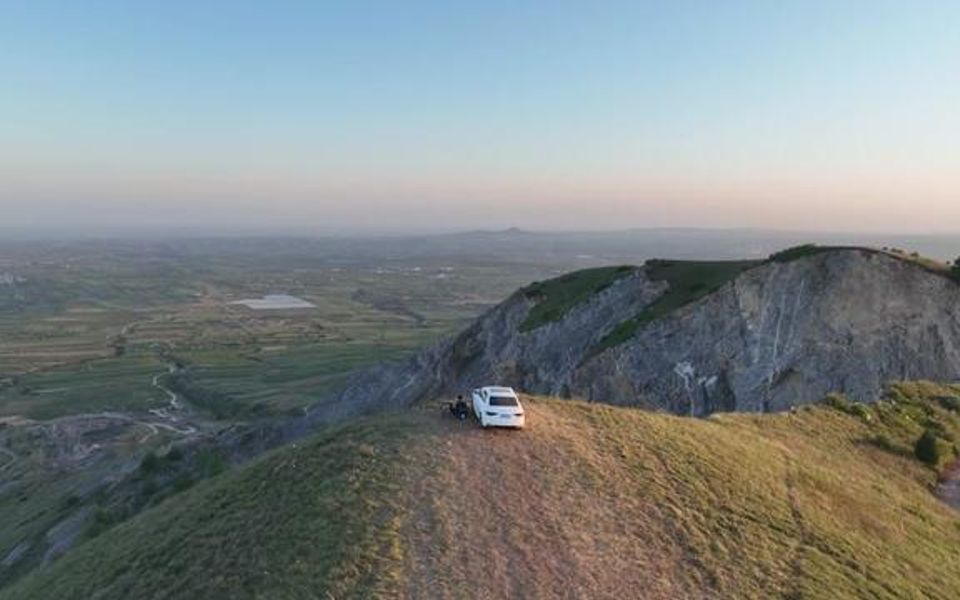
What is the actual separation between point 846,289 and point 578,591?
42.9 m

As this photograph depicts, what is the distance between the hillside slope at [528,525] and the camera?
62.3 feet

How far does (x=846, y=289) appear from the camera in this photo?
53500mm

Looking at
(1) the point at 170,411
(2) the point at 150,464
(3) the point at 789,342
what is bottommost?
(1) the point at 170,411

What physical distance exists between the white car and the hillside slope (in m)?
0.47

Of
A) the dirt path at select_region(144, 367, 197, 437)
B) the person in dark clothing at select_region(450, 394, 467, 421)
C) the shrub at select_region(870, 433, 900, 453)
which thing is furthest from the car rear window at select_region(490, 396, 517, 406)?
the dirt path at select_region(144, 367, 197, 437)

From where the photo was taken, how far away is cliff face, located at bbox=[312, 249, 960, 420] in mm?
50250

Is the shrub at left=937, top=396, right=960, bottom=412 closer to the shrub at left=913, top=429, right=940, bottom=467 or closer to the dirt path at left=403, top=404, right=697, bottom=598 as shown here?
the shrub at left=913, top=429, right=940, bottom=467

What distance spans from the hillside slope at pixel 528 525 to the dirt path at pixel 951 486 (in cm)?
296

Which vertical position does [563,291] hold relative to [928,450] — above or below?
above

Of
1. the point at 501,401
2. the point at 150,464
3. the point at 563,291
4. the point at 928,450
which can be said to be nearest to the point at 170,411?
the point at 150,464

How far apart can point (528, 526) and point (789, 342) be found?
36758mm

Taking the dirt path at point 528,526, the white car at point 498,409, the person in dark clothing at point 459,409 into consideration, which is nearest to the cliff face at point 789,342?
the person in dark clothing at point 459,409

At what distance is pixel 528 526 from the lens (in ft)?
68.9

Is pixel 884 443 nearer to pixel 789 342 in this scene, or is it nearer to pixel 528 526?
pixel 789 342
